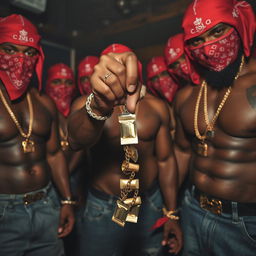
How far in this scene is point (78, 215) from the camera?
2.98m

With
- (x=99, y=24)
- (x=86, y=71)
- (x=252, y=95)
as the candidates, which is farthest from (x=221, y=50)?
(x=99, y=24)

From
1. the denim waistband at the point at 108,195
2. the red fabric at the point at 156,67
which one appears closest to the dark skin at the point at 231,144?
the denim waistband at the point at 108,195

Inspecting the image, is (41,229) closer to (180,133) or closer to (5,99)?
(5,99)

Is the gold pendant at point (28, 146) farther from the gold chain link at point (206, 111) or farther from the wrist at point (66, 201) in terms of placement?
the gold chain link at point (206, 111)

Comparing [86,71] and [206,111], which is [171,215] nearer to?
[206,111]

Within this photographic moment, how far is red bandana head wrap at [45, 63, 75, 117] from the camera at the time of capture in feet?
11.2

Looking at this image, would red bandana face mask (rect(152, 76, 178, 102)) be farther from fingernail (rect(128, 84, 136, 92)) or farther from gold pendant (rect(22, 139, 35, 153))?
fingernail (rect(128, 84, 136, 92))

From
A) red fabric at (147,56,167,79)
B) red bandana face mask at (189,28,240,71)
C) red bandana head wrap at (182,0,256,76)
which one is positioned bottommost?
red fabric at (147,56,167,79)

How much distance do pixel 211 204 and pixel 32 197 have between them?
57.0 inches

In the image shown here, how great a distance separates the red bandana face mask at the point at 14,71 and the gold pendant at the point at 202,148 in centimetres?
157

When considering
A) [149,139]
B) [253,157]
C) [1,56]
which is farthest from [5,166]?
[253,157]

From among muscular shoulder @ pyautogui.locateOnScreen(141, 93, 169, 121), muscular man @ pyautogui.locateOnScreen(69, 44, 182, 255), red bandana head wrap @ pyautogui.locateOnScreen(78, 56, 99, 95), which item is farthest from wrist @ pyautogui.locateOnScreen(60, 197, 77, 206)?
red bandana head wrap @ pyautogui.locateOnScreen(78, 56, 99, 95)

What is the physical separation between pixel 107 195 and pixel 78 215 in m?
1.08

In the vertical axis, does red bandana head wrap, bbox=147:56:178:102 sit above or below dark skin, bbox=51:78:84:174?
above
